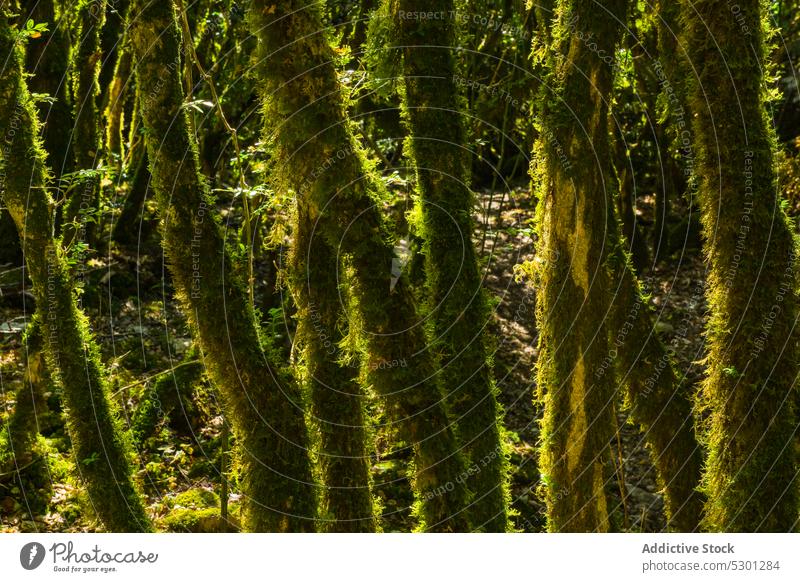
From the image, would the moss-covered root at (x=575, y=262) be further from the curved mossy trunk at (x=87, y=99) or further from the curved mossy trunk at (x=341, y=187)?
the curved mossy trunk at (x=87, y=99)

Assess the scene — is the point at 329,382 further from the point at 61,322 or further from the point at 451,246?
the point at 61,322

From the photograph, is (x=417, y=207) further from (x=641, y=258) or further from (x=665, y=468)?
(x=641, y=258)

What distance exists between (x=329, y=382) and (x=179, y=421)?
5.58 metres

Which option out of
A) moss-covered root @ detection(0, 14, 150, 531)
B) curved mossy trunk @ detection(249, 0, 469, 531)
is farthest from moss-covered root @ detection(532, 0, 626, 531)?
moss-covered root @ detection(0, 14, 150, 531)

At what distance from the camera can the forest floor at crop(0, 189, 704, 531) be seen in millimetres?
9312

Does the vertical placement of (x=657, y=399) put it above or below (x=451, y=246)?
below

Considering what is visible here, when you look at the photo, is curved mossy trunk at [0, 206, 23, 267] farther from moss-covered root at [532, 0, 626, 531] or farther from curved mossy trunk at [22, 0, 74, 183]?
moss-covered root at [532, 0, 626, 531]

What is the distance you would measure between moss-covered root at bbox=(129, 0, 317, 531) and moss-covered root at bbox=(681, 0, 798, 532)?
2707mm

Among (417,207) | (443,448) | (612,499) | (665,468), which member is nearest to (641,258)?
(612,499)

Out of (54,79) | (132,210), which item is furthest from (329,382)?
(132,210)

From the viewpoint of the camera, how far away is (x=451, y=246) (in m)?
6.53
